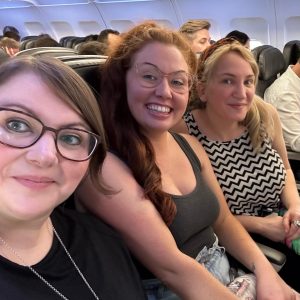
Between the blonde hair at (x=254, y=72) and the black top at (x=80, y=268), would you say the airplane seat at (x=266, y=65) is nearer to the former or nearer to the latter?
the blonde hair at (x=254, y=72)

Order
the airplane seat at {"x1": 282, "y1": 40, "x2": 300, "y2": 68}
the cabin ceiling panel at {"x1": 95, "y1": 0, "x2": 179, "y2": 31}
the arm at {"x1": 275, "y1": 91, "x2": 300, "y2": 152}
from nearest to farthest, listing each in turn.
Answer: the arm at {"x1": 275, "y1": 91, "x2": 300, "y2": 152} → the airplane seat at {"x1": 282, "y1": 40, "x2": 300, "y2": 68} → the cabin ceiling panel at {"x1": 95, "y1": 0, "x2": 179, "y2": 31}

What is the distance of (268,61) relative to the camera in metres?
3.27

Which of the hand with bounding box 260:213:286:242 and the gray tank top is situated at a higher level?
the gray tank top

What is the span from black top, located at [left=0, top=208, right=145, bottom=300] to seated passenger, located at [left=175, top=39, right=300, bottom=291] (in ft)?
2.57

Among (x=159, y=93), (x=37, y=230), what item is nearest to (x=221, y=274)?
(x=159, y=93)

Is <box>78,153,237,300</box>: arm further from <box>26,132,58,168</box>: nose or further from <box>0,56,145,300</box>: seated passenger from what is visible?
<box>26,132,58,168</box>: nose

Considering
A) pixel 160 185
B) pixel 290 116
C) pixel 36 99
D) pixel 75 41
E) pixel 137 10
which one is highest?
pixel 137 10

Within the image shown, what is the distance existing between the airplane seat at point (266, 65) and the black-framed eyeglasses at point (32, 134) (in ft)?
8.47

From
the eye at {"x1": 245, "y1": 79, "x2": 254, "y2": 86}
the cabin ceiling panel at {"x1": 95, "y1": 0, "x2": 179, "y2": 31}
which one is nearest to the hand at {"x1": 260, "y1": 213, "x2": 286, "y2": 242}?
the eye at {"x1": 245, "y1": 79, "x2": 254, "y2": 86}

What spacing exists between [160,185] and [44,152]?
0.51 m

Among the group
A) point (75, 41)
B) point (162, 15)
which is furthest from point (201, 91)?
point (162, 15)

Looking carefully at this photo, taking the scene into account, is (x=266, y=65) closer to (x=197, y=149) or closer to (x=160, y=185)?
(x=197, y=149)

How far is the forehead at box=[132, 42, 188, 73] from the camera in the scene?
1.25 m

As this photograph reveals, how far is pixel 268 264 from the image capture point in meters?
1.41
